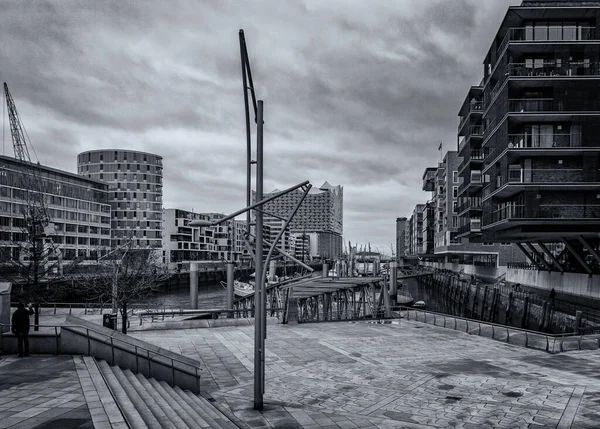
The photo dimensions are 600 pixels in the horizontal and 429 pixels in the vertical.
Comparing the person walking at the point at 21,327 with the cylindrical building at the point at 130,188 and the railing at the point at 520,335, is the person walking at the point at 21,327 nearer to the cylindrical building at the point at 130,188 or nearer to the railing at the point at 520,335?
the railing at the point at 520,335

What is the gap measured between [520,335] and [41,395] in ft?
69.1

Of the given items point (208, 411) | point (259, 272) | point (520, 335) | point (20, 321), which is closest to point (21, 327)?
point (20, 321)

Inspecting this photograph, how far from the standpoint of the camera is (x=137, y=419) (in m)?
10.7

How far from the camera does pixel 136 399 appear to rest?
1238cm

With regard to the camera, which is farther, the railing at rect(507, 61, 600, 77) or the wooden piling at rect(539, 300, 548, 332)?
the railing at rect(507, 61, 600, 77)

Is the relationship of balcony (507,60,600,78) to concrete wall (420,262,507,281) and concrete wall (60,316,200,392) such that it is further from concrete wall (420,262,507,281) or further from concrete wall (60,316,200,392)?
concrete wall (420,262,507,281)

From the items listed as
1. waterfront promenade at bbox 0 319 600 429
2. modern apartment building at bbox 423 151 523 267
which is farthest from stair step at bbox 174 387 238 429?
modern apartment building at bbox 423 151 523 267

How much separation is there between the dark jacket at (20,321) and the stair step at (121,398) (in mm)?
2692

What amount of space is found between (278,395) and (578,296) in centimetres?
4002

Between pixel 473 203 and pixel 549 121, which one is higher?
pixel 549 121

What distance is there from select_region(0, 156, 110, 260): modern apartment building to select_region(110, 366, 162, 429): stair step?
77944 mm

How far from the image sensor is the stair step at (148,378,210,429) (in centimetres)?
1167

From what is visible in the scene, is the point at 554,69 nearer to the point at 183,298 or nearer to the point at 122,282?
the point at 122,282

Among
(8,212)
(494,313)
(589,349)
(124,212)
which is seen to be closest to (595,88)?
(494,313)
